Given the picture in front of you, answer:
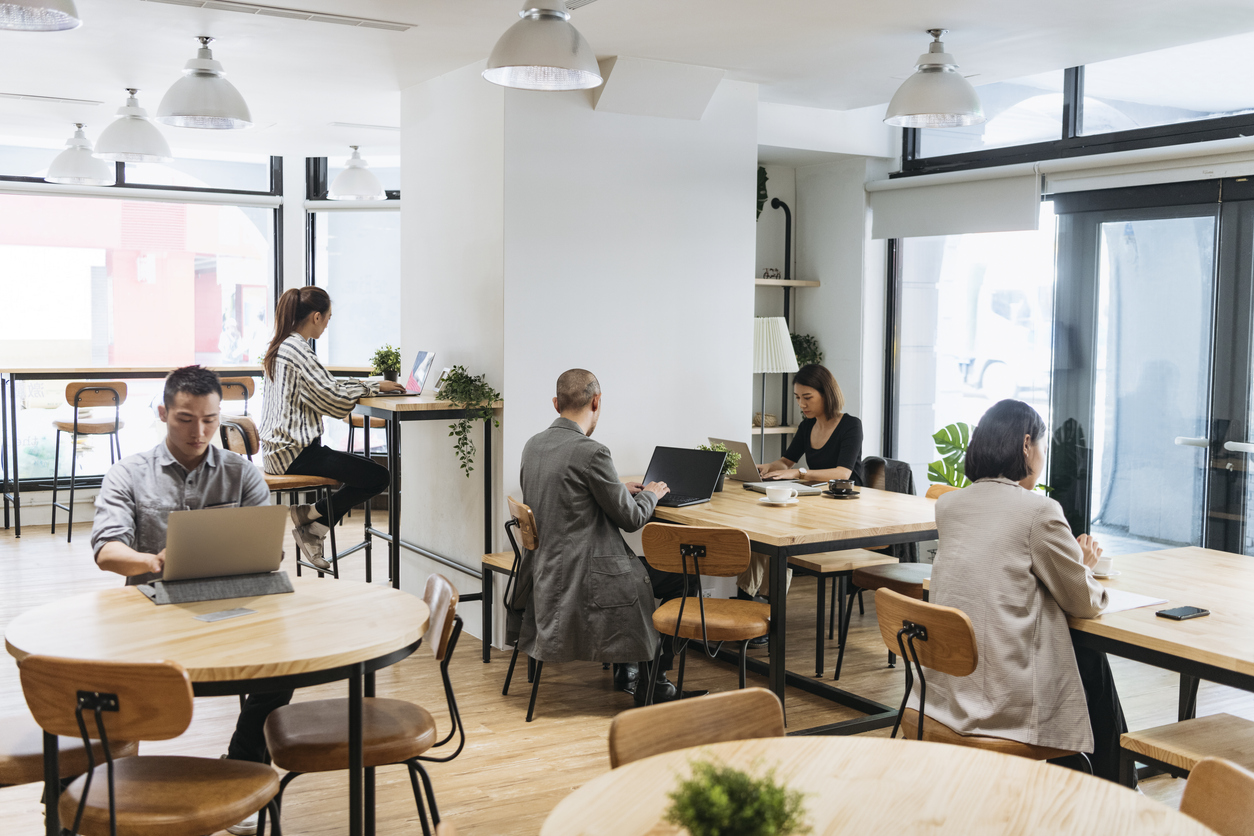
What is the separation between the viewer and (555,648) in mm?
4098

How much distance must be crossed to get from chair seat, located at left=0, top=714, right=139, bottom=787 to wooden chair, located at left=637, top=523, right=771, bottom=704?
180 centimetres

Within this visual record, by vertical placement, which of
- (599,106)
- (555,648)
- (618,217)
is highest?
(599,106)

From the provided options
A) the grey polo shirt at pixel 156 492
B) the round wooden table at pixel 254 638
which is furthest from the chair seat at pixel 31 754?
the grey polo shirt at pixel 156 492

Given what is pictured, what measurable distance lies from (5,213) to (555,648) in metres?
6.47

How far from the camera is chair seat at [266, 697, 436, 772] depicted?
2.55 metres

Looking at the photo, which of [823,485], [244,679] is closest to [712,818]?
[244,679]

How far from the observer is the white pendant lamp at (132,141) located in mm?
5359

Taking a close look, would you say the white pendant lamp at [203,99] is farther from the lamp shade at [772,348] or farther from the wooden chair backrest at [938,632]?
the wooden chair backrest at [938,632]

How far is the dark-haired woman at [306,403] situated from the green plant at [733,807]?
13.2 ft

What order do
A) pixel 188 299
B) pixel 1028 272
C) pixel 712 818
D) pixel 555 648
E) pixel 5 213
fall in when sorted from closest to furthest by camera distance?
1. pixel 712 818
2. pixel 555 648
3. pixel 1028 272
4. pixel 5 213
5. pixel 188 299

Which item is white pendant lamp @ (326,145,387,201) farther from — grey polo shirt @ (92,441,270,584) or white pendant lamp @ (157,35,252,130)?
grey polo shirt @ (92,441,270,584)

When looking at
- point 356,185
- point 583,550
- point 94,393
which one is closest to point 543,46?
point 583,550

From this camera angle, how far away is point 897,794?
5.90 feet

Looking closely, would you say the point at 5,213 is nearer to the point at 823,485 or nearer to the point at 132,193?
the point at 132,193
